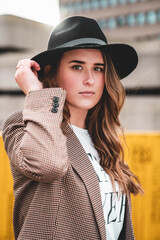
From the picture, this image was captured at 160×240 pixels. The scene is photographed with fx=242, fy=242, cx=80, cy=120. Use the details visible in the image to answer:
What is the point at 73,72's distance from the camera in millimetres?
1521

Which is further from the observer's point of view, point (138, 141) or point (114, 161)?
point (138, 141)

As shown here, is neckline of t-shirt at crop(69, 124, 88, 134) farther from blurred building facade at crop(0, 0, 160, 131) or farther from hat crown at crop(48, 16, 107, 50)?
blurred building facade at crop(0, 0, 160, 131)

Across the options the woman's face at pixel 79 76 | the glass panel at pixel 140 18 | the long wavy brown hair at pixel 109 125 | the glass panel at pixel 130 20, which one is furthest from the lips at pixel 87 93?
the glass panel at pixel 130 20

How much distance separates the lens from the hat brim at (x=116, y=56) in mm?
1445

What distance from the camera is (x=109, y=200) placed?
1.45 meters

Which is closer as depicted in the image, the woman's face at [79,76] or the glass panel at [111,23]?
the woman's face at [79,76]

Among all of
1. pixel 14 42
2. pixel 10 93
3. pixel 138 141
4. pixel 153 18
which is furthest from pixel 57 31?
pixel 153 18

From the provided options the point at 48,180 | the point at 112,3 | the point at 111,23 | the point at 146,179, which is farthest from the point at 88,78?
the point at 112,3

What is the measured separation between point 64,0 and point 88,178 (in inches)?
2426

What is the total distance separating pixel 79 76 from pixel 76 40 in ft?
0.71

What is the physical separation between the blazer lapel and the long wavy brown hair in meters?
0.19

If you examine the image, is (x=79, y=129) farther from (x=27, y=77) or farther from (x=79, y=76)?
(x=27, y=77)

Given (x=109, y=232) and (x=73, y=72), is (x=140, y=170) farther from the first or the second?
(x=73, y=72)

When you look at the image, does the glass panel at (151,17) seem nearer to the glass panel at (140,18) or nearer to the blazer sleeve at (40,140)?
the glass panel at (140,18)
